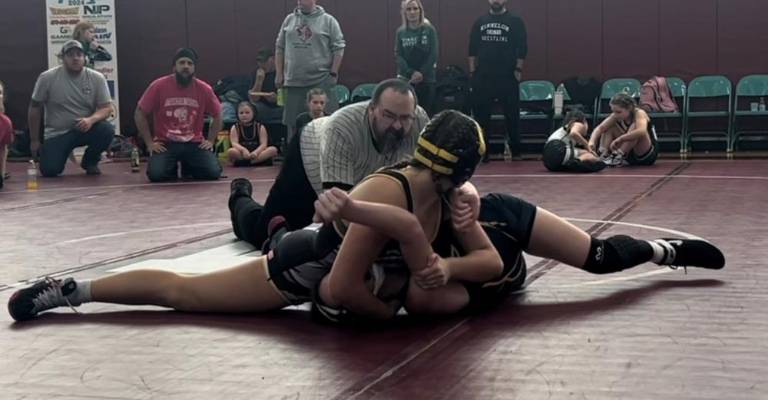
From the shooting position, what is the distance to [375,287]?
4094 millimetres

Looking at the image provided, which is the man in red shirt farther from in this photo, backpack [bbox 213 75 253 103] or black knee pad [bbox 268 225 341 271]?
black knee pad [bbox 268 225 341 271]

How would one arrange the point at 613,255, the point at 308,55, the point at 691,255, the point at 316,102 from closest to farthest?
the point at 613,255 < the point at 691,255 < the point at 316,102 < the point at 308,55

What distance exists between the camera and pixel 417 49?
12.8 m

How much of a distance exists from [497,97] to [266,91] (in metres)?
3.21

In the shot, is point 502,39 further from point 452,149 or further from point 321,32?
point 452,149

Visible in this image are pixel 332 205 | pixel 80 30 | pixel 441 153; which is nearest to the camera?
pixel 332 205

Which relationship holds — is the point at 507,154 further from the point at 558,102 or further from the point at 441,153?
the point at 441,153

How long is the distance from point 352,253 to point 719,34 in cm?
1130

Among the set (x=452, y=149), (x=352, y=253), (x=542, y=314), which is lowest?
Answer: (x=542, y=314)

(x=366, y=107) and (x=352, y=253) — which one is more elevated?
(x=366, y=107)

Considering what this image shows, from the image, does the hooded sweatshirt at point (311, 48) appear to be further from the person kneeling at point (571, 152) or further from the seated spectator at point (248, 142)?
the person kneeling at point (571, 152)

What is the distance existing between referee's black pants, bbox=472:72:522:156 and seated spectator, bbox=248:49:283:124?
2.69 metres

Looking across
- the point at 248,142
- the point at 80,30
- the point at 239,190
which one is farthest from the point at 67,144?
the point at 239,190

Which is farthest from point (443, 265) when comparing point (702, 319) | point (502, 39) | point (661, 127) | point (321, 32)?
point (661, 127)
